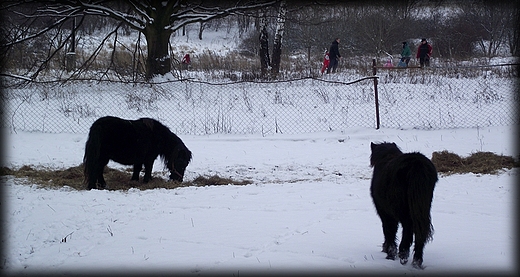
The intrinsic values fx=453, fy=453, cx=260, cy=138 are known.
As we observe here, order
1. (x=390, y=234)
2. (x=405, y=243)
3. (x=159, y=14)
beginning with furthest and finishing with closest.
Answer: (x=159, y=14)
(x=390, y=234)
(x=405, y=243)

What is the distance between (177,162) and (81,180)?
1698 millimetres

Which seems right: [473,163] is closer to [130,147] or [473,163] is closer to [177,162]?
[177,162]

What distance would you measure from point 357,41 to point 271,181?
83.1 feet

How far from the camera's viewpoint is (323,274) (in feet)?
13.1

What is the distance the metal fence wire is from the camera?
12625 mm

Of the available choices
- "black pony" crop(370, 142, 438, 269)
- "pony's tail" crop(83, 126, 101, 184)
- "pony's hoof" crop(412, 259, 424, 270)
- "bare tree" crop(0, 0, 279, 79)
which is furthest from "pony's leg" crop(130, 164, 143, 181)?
"bare tree" crop(0, 0, 279, 79)

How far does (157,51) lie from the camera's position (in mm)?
17656

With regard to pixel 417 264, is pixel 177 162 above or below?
above

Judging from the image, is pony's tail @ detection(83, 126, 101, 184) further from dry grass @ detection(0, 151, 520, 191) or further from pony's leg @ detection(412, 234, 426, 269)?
pony's leg @ detection(412, 234, 426, 269)

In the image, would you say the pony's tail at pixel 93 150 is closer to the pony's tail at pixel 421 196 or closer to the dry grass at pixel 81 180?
the dry grass at pixel 81 180

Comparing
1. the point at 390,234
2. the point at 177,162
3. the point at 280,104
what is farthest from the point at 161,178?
the point at 280,104

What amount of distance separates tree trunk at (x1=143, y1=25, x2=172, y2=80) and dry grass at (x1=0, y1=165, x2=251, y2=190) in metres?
9.49

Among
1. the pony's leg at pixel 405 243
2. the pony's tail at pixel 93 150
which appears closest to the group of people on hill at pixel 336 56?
the pony's tail at pixel 93 150

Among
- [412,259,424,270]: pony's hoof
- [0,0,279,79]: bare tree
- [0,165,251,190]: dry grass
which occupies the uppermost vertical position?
[0,0,279,79]: bare tree
